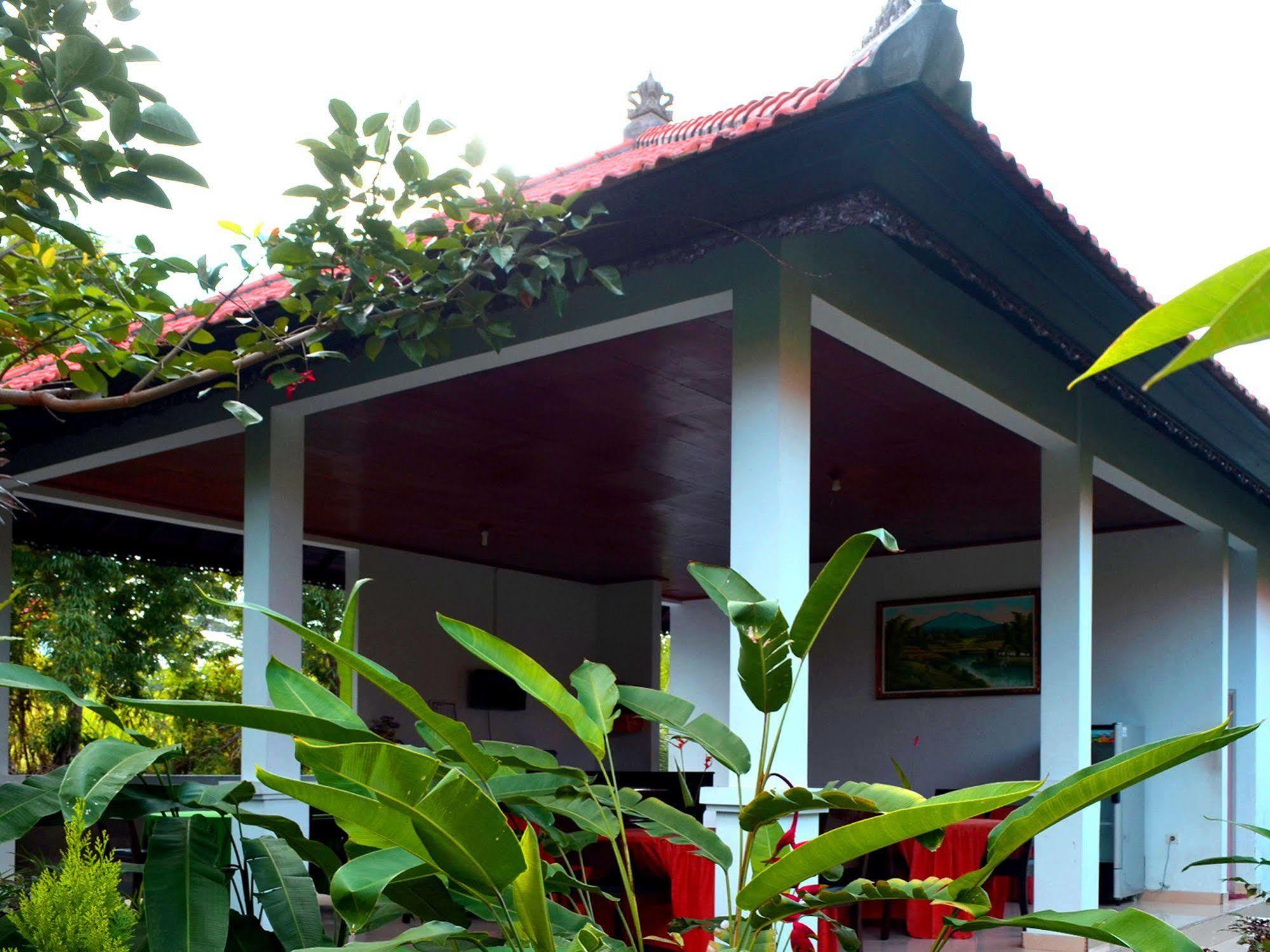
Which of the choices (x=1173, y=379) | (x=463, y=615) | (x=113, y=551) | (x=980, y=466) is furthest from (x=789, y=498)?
(x=463, y=615)

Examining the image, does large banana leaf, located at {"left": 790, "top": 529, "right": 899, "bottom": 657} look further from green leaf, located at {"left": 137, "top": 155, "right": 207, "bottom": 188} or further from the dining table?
the dining table

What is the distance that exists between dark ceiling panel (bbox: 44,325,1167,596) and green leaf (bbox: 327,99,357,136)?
6.18 ft

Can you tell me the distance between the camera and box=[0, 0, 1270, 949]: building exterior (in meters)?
3.75

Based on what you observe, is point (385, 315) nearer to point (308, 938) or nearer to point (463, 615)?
point (308, 938)

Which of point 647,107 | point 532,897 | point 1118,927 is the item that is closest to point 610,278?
point 532,897

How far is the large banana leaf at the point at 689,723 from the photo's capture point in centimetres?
211

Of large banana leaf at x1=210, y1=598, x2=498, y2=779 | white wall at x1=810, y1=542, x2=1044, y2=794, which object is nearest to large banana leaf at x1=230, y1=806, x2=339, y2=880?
large banana leaf at x1=210, y1=598, x2=498, y2=779

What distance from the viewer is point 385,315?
11.8ft

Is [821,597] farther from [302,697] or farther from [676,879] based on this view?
[676,879]

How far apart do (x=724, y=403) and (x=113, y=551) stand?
6045 mm

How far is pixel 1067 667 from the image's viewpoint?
575 cm

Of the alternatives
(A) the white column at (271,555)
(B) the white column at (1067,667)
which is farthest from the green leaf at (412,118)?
(B) the white column at (1067,667)

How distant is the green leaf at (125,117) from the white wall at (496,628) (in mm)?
8667

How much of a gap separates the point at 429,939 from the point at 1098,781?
1.00 meters
